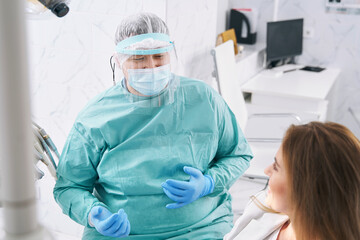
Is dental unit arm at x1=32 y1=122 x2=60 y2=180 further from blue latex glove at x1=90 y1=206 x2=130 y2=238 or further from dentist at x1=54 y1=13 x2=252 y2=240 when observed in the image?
blue latex glove at x1=90 y1=206 x2=130 y2=238

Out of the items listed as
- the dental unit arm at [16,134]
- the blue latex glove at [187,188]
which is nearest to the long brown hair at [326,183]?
the blue latex glove at [187,188]

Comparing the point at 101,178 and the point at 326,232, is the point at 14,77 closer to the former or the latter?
the point at 326,232

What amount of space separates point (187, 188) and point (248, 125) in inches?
66.1

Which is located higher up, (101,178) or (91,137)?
(91,137)

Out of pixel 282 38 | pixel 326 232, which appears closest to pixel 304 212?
pixel 326 232

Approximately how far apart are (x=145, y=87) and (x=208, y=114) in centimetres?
26

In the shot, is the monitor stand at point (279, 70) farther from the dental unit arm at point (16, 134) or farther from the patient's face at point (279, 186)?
the dental unit arm at point (16, 134)

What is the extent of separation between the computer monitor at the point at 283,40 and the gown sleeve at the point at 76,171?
7.90 feet

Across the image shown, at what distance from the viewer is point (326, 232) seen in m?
1.06

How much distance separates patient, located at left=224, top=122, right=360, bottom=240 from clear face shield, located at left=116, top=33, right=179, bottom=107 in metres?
0.61

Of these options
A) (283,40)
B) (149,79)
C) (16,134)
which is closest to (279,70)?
(283,40)

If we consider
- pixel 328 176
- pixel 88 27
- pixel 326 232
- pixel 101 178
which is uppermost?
pixel 88 27

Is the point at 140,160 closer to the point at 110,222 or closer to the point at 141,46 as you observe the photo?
the point at 110,222

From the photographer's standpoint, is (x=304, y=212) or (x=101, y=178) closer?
(x=304, y=212)
